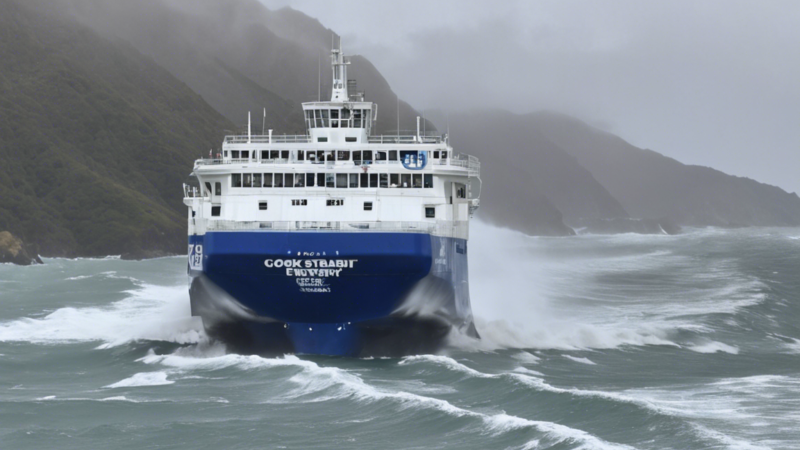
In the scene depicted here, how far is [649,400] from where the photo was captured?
1139 inches

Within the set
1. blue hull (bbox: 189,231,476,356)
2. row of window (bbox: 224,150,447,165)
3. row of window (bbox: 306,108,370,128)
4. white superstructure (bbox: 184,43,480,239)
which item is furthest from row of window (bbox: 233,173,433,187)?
row of window (bbox: 306,108,370,128)

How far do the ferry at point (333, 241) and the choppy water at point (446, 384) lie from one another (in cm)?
109

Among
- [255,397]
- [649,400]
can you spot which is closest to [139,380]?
[255,397]

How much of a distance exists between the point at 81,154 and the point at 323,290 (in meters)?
137

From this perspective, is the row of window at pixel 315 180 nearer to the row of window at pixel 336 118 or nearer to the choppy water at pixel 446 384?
the row of window at pixel 336 118

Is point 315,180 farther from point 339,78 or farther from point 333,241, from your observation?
point 339,78

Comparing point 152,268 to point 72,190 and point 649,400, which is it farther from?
point 649,400

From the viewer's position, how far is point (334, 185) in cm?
3700

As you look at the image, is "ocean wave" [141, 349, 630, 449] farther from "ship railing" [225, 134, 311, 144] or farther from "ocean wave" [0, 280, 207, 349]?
"ship railing" [225, 134, 311, 144]

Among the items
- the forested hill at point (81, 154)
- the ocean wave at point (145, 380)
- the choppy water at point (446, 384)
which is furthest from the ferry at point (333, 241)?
the forested hill at point (81, 154)

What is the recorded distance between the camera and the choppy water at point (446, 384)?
25.2m

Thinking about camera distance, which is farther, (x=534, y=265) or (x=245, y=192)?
(x=534, y=265)

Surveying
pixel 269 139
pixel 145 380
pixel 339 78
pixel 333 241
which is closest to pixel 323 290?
pixel 333 241

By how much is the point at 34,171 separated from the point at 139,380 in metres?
126
